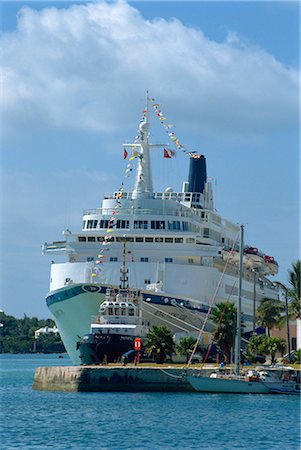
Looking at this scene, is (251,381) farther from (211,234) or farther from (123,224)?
(211,234)

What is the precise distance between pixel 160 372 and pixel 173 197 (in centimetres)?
3269

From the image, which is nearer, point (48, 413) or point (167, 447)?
point (167, 447)

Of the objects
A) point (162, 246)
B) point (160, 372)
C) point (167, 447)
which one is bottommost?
point (167, 447)

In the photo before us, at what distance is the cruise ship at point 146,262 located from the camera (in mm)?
73625

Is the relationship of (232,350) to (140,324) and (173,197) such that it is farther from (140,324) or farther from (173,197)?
(173,197)

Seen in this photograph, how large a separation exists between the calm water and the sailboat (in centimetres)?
43

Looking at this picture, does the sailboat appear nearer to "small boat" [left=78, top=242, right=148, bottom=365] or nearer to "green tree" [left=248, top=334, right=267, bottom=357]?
"small boat" [left=78, top=242, right=148, bottom=365]

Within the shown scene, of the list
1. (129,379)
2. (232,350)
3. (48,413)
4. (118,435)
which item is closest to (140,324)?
(232,350)

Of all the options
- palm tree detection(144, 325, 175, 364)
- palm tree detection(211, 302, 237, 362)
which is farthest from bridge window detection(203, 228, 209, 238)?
palm tree detection(144, 325, 175, 364)

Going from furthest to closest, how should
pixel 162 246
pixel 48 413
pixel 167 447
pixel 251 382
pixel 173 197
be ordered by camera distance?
pixel 173 197
pixel 162 246
pixel 251 382
pixel 48 413
pixel 167 447

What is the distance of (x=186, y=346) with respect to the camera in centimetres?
6581

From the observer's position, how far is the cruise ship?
7362 cm

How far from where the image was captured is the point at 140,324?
68.4 m

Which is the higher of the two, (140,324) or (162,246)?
(162,246)
